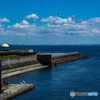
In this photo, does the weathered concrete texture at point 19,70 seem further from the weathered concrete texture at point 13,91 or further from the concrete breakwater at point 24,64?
the weathered concrete texture at point 13,91

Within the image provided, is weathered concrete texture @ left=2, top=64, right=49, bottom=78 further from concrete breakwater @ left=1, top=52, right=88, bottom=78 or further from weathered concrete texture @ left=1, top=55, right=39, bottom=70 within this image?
weathered concrete texture @ left=1, top=55, right=39, bottom=70

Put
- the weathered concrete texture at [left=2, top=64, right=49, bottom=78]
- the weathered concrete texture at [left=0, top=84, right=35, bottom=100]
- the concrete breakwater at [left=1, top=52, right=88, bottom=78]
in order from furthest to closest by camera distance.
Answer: the concrete breakwater at [left=1, top=52, right=88, bottom=78] < the weathered concrete texture at [left=2, top=64, right=49, bottom=78] < the weathered concrete texture at [left=0, top=84, right=35, bottom=100]

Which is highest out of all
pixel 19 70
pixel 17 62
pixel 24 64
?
pixel 17 62

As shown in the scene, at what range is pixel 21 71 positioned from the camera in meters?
65.9

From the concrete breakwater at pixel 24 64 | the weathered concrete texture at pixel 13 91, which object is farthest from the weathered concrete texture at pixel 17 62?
the weathered concrete texture at pixel 13 91

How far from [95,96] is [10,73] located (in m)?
27.5

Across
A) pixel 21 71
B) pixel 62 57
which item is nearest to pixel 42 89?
pixel 21 71

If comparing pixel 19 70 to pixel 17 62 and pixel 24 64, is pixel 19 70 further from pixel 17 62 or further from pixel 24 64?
pixel 24 64

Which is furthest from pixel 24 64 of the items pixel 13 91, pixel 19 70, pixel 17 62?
pixel 13 91

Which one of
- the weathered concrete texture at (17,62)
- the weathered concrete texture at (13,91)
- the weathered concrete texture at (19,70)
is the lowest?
the weathered concrete texture at (13,91)

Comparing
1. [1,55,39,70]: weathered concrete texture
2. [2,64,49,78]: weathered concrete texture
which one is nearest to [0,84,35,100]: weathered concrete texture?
[2,64,49,78]: weathered concrete texture

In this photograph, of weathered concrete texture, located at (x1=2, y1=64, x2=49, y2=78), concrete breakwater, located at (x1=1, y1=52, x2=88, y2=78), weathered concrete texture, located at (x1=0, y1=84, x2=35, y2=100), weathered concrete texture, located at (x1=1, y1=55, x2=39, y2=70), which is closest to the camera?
weathered concrete texture, located at (x1=0, y1=84, x2=35, y2=100)

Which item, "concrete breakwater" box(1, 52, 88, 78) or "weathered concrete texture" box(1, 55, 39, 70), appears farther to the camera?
"weathered concrete texture" box(1, 55, 39, 70)

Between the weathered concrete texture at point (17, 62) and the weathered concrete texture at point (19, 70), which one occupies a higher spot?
the weathered concrete texture at point (17, 62)
